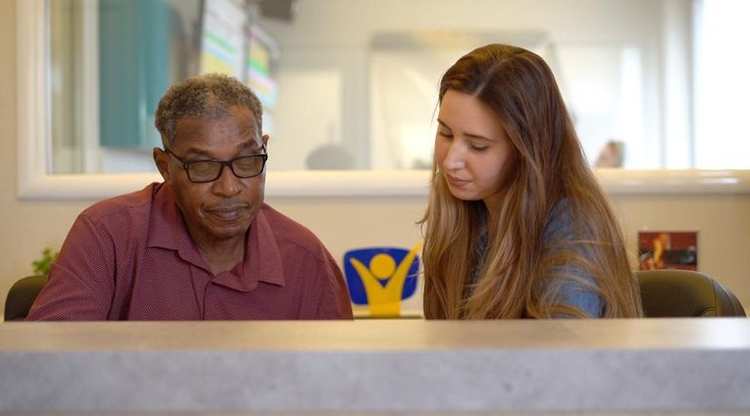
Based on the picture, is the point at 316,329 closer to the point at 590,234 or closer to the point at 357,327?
the point at 357,327

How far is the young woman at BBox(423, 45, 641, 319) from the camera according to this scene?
1.69m

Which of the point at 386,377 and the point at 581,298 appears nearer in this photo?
the point at 386,377

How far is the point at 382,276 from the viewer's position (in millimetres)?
3066

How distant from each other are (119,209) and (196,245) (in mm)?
161

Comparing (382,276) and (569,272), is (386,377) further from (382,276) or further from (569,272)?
(382,276)

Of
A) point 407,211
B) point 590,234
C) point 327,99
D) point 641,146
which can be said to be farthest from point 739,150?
point 590,234

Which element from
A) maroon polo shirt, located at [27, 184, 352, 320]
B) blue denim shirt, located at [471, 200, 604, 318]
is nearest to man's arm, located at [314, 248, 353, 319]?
maroon polo shirt, located at [27, 184, 352, 320]

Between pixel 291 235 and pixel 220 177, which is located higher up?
pixel 220 177

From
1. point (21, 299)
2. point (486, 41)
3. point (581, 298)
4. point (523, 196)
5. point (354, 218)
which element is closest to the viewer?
point (581, 298)

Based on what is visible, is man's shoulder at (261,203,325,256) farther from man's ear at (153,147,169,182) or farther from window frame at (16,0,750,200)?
window frame at (16,0,750,200)

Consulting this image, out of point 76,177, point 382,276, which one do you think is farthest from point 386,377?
point 76,177

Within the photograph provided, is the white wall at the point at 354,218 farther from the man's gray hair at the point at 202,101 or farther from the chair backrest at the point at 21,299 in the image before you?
the man's gray hair at the point at 202,101

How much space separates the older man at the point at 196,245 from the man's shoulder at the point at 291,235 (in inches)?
1.4

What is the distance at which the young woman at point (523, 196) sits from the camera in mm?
1688
